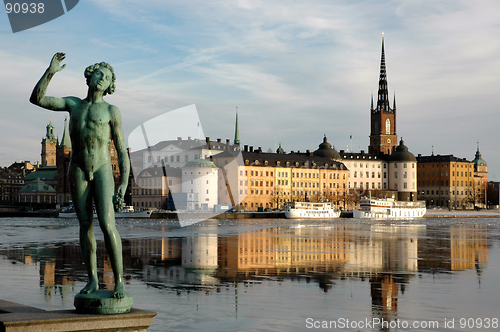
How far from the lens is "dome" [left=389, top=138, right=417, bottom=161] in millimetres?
180750

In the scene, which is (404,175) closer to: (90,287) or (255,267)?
(255,267)

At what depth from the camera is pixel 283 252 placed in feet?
88.1

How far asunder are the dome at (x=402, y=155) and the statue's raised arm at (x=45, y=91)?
17870 cm

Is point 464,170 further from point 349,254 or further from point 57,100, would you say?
point 57,100

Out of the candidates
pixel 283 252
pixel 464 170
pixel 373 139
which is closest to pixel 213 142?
pixel 373 139

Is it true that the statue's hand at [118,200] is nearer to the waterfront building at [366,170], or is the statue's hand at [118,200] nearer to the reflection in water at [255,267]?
the reflection in water at [255,267]

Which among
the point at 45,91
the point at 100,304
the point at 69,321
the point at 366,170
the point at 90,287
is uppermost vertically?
the point at 366,170

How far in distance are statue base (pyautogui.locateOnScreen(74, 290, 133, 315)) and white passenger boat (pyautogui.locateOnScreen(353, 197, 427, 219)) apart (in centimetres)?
10908

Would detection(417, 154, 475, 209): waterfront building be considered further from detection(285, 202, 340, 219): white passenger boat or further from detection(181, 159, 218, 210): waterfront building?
detection(181, 159, 218, 210): waterfront building

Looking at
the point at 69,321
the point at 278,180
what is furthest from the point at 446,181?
the point at 69,321

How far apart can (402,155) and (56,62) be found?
180 metres

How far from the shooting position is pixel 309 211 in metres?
111

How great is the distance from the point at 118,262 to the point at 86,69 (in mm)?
2446

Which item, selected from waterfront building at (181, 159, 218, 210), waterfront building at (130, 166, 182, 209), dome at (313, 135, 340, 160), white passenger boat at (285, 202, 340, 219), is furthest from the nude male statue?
dome at (313, 135, 340, 160)
